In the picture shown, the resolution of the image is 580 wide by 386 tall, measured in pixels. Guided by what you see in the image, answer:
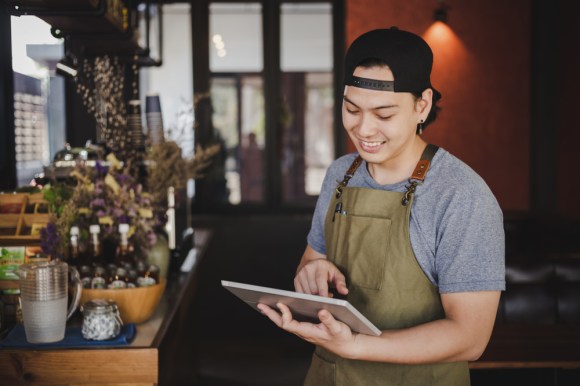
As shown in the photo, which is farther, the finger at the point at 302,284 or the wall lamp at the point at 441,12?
the wall lamp at the point at 441,12

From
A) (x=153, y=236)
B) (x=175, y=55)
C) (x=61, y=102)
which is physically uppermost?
(x=175, y=55)

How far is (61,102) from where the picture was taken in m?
4.08

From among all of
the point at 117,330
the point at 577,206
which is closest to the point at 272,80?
the point at 577,206

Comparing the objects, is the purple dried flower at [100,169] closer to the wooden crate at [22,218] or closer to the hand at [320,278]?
the wooden crate at [22,218]

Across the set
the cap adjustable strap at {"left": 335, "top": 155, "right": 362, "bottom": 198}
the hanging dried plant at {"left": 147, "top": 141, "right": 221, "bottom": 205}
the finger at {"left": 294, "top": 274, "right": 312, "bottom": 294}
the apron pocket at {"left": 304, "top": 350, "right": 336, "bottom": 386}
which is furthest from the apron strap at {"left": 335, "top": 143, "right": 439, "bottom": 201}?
the hanging dried plant at {"left": 147, "top": 141, "right": 221, "bottom": 205}

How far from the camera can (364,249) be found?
1.71 metres

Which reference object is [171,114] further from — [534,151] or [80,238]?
[80,238]

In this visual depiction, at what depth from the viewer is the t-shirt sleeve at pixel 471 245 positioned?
1449mm

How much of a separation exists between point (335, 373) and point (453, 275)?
44 centimetres

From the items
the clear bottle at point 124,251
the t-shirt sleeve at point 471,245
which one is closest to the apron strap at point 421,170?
the t-shirt sleeve at point 471,245

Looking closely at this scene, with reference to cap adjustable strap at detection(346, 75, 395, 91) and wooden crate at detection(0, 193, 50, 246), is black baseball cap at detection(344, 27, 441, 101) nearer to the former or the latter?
cap adjustable strap at detection(346, 75, 395, 91)

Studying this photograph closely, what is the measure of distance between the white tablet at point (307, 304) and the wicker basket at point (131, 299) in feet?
2.39

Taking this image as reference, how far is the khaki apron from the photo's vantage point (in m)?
1.62

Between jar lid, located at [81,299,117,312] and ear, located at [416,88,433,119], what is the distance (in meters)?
1.01
